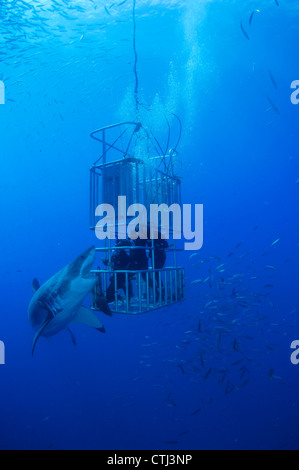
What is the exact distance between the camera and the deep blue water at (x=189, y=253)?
428 inches

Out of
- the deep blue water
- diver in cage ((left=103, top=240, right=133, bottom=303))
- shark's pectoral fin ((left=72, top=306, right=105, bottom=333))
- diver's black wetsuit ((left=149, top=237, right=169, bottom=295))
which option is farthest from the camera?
the deep blue water

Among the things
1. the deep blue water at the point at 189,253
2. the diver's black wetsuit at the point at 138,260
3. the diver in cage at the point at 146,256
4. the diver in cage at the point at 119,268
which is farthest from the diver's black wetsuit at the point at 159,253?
the deep blue water at the point at 189,253

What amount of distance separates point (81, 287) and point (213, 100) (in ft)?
62.3

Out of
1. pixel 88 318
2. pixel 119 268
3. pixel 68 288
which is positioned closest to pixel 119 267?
pixel 119 268

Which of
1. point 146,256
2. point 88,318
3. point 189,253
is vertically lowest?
point 88,318

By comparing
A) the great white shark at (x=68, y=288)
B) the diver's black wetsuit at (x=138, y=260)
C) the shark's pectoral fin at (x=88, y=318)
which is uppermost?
the diver's black wetsuit at (x=138, y=260)

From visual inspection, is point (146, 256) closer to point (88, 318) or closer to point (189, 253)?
point (88, 318)

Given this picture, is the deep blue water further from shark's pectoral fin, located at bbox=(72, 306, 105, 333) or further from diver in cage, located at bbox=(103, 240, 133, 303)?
diver in cage, located at bbox=(103, 240, 133, 303)

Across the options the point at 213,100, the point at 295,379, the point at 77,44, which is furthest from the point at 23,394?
the point at 213,100

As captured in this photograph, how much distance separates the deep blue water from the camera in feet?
35.7

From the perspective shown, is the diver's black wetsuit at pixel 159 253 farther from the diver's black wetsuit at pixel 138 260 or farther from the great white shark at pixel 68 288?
the great white shark at pixel 68 288

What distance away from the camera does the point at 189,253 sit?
48.0 ft

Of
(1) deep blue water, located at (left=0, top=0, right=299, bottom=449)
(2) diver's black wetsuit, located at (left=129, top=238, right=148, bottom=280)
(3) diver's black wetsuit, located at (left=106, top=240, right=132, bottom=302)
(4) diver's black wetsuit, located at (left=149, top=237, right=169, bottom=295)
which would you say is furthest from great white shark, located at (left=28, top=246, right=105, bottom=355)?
(1) deep blue water, located at (left=0, top=0, right=299, bottom=449)

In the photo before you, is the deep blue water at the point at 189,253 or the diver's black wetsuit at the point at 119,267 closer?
the diver's black wetsuit at the point at 119,267
